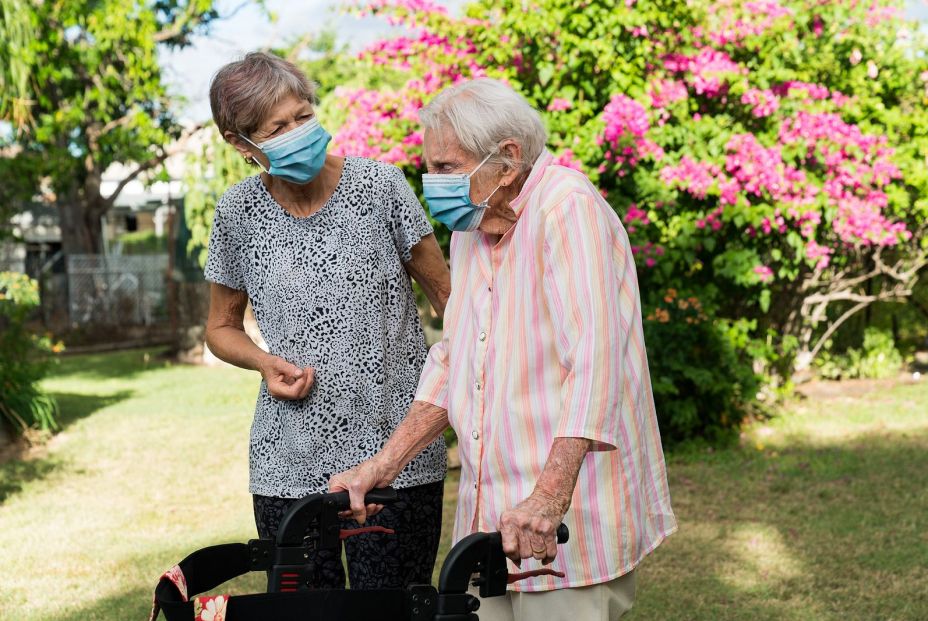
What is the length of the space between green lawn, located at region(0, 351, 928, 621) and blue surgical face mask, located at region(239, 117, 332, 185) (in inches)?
106

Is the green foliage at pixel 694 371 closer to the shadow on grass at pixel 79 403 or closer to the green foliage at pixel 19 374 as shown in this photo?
the green foliage at pixel 19 374

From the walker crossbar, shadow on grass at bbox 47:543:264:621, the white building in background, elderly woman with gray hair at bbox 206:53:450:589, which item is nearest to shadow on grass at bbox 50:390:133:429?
shadow on grass at bbox 47:543:264:621

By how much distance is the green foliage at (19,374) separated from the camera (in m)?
8.91

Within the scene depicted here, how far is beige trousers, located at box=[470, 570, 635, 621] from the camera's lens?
2.12 metres

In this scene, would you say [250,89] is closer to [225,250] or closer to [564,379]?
[225,250]

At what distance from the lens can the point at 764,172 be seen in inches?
297

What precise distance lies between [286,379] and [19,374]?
7085 mm

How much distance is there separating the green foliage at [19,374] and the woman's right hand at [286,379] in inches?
271

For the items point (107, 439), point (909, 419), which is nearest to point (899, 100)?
point (909, 419)

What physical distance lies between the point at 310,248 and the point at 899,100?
23.7 feet

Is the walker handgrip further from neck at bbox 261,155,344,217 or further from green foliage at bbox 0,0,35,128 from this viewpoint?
green foliage at bbox 0,0,35,128

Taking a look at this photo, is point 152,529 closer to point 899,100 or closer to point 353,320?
point 353,320

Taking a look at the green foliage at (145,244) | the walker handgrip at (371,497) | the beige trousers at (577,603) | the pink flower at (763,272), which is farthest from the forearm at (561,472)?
the green foliage at (145,244)

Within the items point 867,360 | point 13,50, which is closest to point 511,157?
point 13,50
